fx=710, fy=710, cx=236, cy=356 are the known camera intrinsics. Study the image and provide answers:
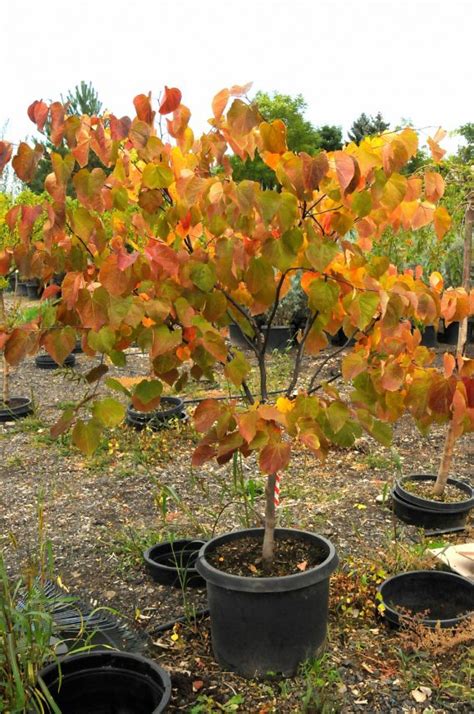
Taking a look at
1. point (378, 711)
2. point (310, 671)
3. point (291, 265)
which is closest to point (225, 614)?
point (310, 671)

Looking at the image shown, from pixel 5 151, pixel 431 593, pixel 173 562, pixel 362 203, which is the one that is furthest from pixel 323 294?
pixel 173 562

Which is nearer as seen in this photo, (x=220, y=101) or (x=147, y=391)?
(x=220, y=101)

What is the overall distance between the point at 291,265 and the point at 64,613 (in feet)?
4.71

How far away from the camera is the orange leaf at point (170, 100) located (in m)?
1.75

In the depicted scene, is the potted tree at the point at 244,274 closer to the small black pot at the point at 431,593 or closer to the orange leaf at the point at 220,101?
the orange leaf at the point at 220,101

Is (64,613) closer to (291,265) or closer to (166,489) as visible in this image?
(166,489)

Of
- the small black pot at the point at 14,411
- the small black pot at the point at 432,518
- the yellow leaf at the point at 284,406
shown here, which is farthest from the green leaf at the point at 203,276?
the small black pot at the point at 14,411

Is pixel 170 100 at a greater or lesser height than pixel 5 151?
greater

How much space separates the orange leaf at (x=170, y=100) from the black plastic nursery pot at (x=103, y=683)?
1.47 metres

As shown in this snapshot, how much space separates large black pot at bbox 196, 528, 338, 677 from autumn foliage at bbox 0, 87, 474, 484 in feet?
1.43

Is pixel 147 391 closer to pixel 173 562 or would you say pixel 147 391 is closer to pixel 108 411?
pixel 108 411

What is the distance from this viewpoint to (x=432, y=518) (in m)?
3.29

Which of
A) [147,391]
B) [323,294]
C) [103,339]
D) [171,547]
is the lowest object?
[171,547]

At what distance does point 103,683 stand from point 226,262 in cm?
121
